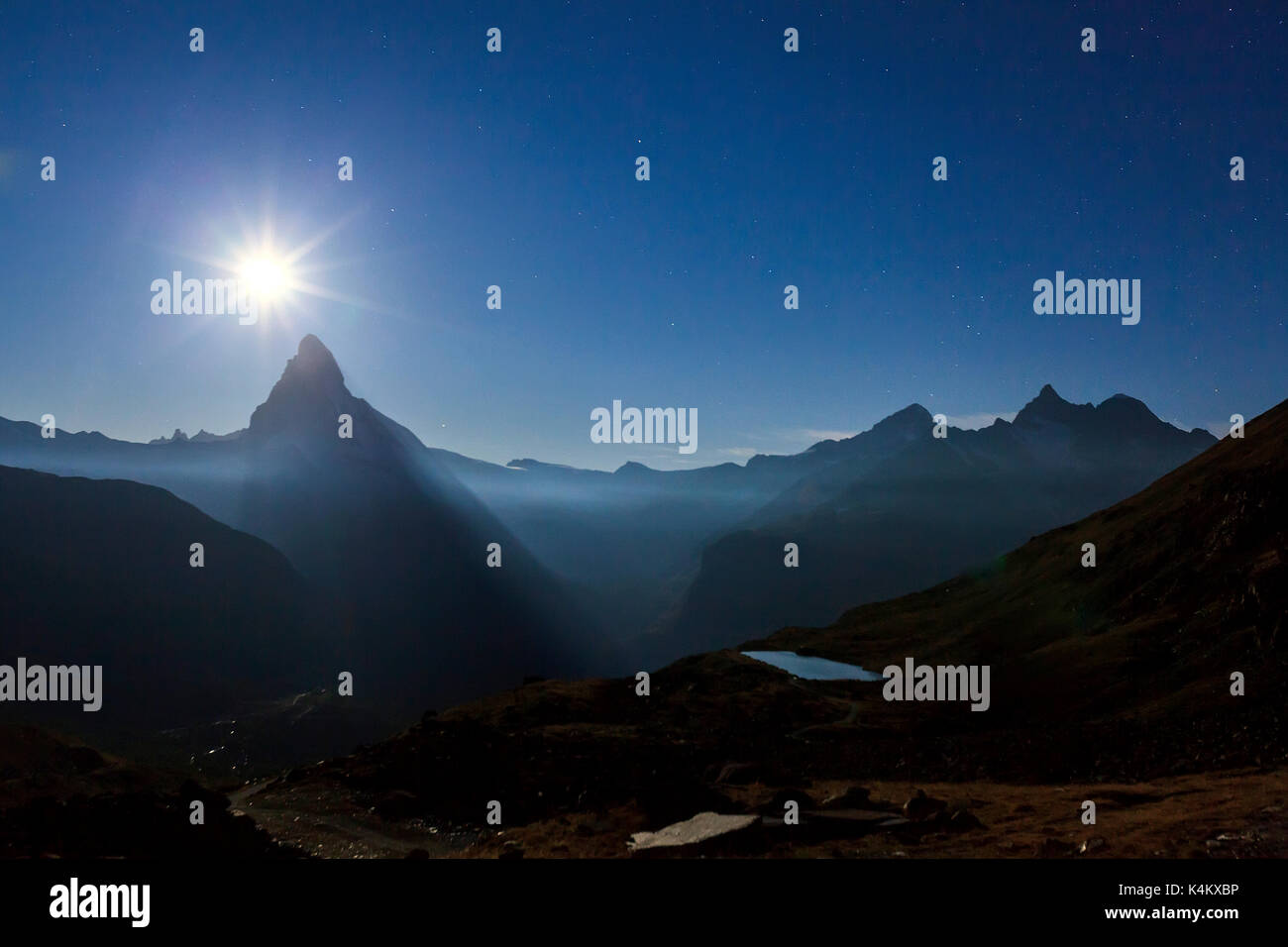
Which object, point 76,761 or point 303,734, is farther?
point 303,734

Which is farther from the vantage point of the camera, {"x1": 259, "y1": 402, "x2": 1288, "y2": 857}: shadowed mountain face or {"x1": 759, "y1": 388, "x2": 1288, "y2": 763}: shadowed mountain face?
{"x1": 759, "y1": 388, "x2": 1288, "y2": 763}: shadowed mountain face

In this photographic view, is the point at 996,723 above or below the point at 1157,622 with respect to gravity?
below

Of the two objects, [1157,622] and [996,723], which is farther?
[1157,622]

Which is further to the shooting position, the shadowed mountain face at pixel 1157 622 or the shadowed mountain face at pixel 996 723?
the shadowed mountain face at pixel 1157 622
